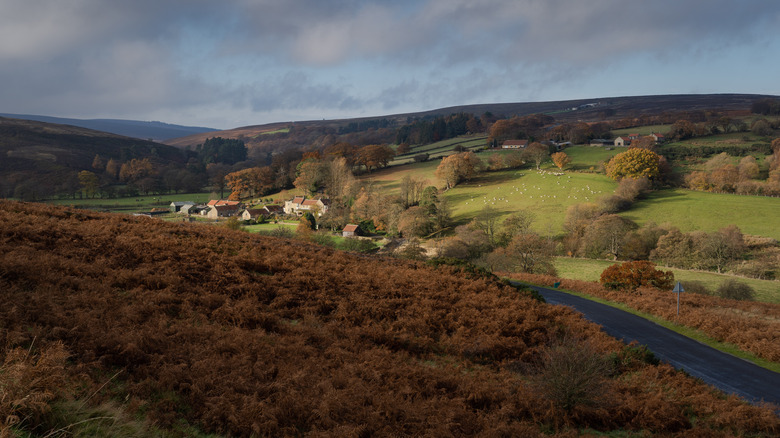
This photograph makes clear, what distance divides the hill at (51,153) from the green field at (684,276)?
329 ft

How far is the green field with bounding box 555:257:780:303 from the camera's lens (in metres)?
35.1

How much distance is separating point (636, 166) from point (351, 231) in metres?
55.2

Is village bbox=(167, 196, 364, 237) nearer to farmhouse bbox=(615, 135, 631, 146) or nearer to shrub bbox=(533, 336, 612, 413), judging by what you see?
shrub bbox=(533, 336, 612, 413)

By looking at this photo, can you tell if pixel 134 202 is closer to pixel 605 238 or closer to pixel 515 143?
pixel 605 238

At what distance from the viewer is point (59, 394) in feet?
17.2

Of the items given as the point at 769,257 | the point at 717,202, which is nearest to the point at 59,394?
the point at 769,257

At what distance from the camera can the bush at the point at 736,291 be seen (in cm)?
3306

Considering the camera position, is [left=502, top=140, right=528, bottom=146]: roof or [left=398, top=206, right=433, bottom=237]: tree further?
[left=502, top=140, right=528, bottom=146]: roof

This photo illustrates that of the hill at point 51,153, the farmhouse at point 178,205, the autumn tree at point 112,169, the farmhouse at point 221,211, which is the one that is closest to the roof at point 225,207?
the farmhouse at point 221,211

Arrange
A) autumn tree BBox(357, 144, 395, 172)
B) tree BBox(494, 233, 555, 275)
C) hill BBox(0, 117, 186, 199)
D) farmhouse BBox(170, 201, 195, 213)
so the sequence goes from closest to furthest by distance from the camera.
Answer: tree BBox(494, 233, 555, 275), farmhouse BBox(170, 201, 195, 213), hill BBox(0, 117, 186, 199), autumn tree BBox(357, 144, 395, 172)

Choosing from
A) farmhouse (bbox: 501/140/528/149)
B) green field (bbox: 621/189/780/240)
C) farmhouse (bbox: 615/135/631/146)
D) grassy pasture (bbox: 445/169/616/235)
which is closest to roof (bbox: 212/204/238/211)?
grassy pasture (bbox: 445/169/616/235)

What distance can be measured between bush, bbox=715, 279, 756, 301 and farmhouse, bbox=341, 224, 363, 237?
4781 centimetres

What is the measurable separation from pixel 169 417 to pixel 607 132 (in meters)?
143

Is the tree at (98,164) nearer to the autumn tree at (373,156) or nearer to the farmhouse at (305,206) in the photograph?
the farmhouse at (305,206)
